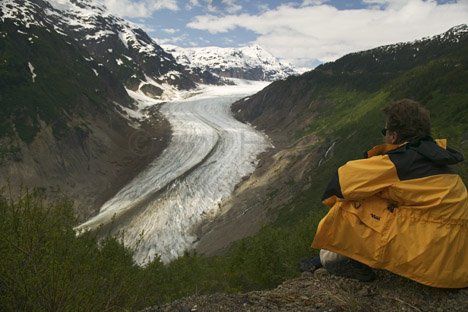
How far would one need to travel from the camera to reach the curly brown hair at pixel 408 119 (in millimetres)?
4719

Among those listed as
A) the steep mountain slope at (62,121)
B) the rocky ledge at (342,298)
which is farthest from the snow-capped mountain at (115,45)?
the rocky ledge at (342,298)

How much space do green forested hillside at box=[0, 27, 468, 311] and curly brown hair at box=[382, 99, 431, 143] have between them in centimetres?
391

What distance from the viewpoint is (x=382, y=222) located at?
15.3ft

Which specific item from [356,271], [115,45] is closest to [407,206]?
[356,271]

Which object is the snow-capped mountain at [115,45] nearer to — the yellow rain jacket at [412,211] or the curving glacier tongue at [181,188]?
the curving glacier tongue at [181,188]

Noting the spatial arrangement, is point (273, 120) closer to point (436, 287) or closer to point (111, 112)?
point (111, 112)

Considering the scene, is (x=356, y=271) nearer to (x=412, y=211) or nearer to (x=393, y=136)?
(x=412, y=211)

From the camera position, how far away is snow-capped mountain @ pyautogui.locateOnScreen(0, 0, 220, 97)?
96250 millimetres

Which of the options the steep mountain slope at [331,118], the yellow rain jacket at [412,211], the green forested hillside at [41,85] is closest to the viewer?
the yellow rain jacket at [412,211]

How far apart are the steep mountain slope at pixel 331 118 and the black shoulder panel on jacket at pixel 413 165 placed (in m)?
8.37

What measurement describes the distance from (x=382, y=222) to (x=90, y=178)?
3668 cm

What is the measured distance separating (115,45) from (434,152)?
109m

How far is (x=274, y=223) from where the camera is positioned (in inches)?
969

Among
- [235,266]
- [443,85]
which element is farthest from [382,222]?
[443,85]
